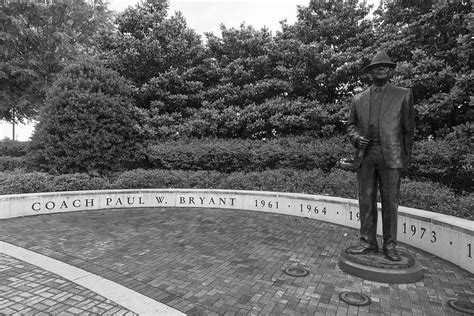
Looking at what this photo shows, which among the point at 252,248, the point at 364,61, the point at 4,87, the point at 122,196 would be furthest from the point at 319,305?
the point at 4,87

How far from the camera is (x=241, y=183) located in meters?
10.1

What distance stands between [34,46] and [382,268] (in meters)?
21.8

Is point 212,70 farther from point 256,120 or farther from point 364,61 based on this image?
point 364,61

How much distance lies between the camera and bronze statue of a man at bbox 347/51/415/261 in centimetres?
431

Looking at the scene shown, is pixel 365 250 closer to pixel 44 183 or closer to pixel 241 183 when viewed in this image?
pixel 241 183

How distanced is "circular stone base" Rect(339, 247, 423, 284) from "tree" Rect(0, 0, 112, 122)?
16.8 m

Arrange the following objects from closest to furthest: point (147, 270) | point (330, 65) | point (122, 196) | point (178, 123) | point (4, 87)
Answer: point (147, 270) < point (122, 196) < point (330, 65) < point (178, 123) < point (4, 87)

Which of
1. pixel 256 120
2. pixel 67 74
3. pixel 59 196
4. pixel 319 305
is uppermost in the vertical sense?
pixel 67 74

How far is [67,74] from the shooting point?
457 inches

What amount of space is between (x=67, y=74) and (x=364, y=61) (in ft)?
37.4

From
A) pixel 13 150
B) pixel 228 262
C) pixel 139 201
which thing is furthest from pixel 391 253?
pixel 13 150

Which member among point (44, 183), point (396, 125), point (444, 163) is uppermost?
point (396, 125)

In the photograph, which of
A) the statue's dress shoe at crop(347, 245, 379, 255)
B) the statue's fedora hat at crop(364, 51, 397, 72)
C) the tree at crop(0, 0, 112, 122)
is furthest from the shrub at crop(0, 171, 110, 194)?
the tree at crop(0, 0, 112, 122)

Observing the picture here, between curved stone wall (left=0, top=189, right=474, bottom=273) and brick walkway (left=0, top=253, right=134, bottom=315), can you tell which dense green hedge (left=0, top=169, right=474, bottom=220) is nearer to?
curved stone wall (left=0, top=189, right=474, bottom=273)
